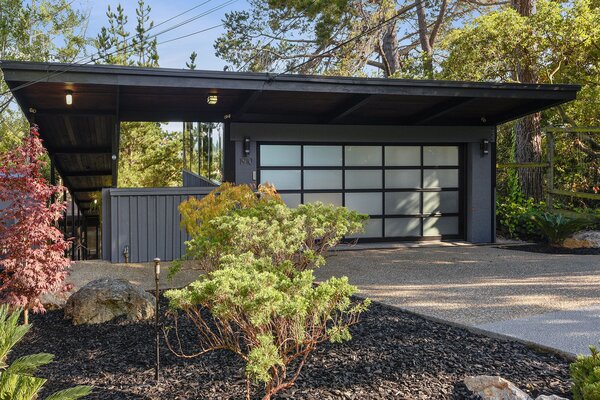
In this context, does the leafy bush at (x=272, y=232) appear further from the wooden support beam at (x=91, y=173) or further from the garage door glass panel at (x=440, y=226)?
the wooden support beam at (x=91, y=173)

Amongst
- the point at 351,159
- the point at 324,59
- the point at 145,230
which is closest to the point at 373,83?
the point at 351,159

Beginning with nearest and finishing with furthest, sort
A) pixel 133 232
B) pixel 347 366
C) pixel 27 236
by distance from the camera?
pixel 347 366
pixel 27 236
pixel 133 232

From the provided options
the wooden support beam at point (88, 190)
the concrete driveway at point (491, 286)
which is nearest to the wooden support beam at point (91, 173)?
the wooden support beam at point (88, 190)

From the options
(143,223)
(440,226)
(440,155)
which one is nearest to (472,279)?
(440,226)

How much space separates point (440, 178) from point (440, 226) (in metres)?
0.96

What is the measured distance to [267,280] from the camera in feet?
11.1

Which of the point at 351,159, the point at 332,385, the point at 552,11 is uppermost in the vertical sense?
the point at 552,11

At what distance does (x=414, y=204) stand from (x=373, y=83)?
3.34m

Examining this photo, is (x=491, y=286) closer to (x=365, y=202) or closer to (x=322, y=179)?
(x=365, y=202)

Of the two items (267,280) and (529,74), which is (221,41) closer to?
(529,74)

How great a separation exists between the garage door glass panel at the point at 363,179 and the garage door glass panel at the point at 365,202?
0.15 meters

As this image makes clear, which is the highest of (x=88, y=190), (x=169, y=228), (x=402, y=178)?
(x=402, y=178)

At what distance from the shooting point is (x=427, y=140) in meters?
10.9

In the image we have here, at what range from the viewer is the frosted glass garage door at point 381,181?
10328 mm
